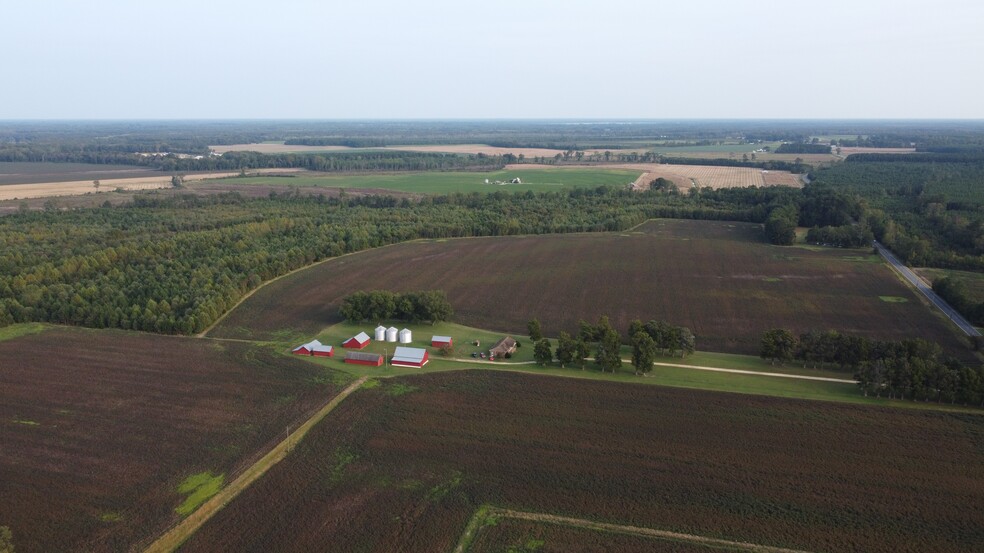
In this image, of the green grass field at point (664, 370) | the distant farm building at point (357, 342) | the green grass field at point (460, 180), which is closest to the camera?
the green grass field at point (664, 370)

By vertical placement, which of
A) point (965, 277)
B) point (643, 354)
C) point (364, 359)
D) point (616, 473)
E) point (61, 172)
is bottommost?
point (616, 473)

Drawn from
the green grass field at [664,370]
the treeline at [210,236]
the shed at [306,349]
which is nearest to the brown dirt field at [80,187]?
the treeline at [210,236]

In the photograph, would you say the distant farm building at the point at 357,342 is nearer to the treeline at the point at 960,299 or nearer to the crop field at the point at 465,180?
the treeline at the point at 960,299

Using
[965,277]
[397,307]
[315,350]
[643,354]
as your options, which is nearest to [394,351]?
[315,350]

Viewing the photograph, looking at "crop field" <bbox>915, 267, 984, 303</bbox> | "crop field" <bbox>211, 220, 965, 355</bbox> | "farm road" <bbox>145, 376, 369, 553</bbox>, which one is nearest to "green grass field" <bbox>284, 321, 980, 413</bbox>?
"crop field" <bbox>211, 220, 965, 355</bbox>

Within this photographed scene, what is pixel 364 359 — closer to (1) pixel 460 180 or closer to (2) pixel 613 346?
(2) pixel 613 346

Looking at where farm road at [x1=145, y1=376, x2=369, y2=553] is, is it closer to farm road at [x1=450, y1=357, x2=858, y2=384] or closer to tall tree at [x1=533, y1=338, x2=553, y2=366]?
farm road at [x1=450, y1=357, x2=858, y2=384]
